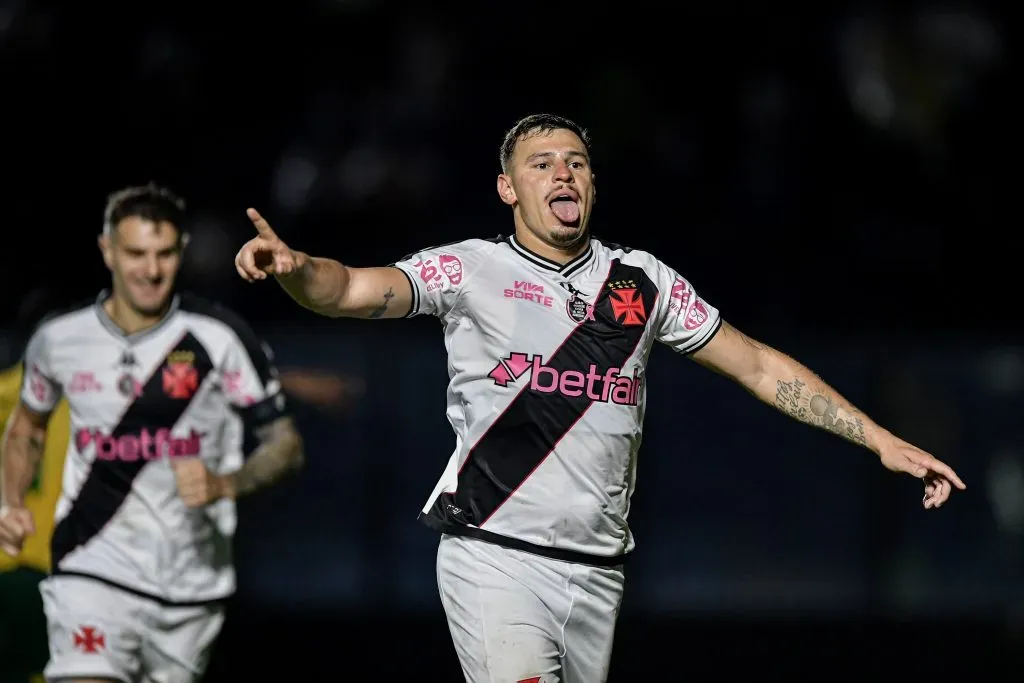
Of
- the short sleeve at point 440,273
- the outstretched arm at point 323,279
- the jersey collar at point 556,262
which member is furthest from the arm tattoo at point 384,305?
the jersey collar at point 556,262

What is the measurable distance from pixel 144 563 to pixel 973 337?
603cm

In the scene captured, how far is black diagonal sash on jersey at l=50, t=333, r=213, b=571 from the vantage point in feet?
20.8

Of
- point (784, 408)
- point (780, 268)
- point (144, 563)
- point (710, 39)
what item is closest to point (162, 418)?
point (144, 563)

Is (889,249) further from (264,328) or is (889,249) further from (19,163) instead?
(19,163)

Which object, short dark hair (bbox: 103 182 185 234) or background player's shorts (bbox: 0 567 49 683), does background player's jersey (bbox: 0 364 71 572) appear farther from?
short dark hair (bbox: 103 182 185 234)

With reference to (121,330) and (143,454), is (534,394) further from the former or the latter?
(121,330)

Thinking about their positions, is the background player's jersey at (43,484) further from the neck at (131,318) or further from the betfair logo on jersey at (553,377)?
the betfair logo on jersey at (553,377)

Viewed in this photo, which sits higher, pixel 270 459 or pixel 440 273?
pixel 440 273

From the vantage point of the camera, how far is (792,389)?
532 centimetres

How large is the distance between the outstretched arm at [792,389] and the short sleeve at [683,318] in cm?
4

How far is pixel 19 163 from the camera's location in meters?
11.1

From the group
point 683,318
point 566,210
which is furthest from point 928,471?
point 566,210

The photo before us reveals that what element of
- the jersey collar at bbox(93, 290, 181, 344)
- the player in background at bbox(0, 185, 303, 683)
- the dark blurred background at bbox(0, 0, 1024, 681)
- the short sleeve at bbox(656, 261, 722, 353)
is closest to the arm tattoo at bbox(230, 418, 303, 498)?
the player in background at bbox(0, 185, 303, 683)

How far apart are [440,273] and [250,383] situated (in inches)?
70.2
